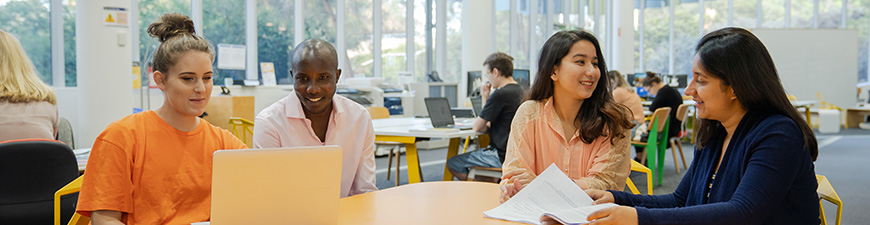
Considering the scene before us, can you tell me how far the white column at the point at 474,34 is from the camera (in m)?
9.18

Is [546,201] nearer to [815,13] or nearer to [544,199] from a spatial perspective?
[544,199]

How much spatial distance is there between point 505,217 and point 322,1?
651 cm

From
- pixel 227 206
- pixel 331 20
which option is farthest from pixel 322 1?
pixel 227 206

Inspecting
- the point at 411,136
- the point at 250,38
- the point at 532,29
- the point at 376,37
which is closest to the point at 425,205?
the point at 411,136

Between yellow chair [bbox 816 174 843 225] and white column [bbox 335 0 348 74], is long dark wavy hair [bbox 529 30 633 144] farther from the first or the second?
white column [bbox 335 0 348 74]

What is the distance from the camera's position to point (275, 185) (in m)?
1.19

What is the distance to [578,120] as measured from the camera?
2.12 meters

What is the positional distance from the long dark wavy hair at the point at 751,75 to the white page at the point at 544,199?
402mm

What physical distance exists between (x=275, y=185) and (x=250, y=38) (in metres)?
5.93

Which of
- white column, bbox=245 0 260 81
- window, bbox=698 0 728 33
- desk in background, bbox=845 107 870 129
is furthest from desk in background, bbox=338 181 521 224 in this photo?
window, bbox=698 0 728 33

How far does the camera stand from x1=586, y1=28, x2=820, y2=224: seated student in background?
4.31 feet

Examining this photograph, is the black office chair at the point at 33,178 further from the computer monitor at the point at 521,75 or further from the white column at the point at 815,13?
the white column at the point at 815,13

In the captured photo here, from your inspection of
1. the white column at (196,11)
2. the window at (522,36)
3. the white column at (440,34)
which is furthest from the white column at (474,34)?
the white column at (196,11)

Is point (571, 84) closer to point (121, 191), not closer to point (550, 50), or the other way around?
point (550, 50)
